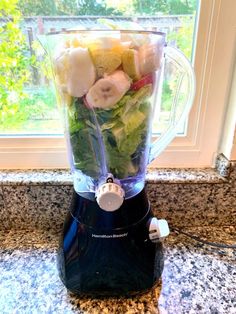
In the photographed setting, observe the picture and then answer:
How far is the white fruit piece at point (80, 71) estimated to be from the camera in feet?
1.37

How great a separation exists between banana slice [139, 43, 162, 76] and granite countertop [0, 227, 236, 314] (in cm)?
43

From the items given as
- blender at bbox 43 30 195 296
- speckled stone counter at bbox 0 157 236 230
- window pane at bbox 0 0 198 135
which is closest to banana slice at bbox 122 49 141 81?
blender at bbox 43 30 195 296

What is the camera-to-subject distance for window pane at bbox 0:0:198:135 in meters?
0.64

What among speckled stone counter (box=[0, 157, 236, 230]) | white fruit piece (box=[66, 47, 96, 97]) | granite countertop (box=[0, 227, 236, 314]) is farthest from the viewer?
speckled stone counter (box=[0, 157, 236, 230])

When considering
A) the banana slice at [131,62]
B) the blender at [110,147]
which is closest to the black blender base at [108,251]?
the blender at [110,147]

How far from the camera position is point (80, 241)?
51 centimetres

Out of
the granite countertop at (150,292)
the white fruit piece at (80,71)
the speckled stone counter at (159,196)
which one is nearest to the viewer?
the white fruit piece at (80,71)

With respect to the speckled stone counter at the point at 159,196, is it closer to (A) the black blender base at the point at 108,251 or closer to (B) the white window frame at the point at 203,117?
(B) the white window frame at the point at 203,117

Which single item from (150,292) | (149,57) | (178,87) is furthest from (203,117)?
(150,292)

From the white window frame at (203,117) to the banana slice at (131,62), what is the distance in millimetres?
292

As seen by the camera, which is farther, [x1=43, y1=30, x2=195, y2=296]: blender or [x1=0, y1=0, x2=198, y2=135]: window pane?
[x1=0, y1=0, x2=198, y2=135]: window pane

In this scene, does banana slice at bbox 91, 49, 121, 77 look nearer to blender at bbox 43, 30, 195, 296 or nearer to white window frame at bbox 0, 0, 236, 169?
blender at bbox 43, 30, 195, 296

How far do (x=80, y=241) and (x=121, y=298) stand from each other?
16 centimetres

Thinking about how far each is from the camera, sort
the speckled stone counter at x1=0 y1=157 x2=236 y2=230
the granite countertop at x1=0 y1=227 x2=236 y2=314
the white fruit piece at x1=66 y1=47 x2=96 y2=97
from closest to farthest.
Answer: the white fruit piece at x1=66 y1=47 x2=96 y2=97 < the granite countertop at x1=0 y1=227 x2=236 y2=314 < the speckled stone counter at x1=0 y1=157 x2=236 y2=230
